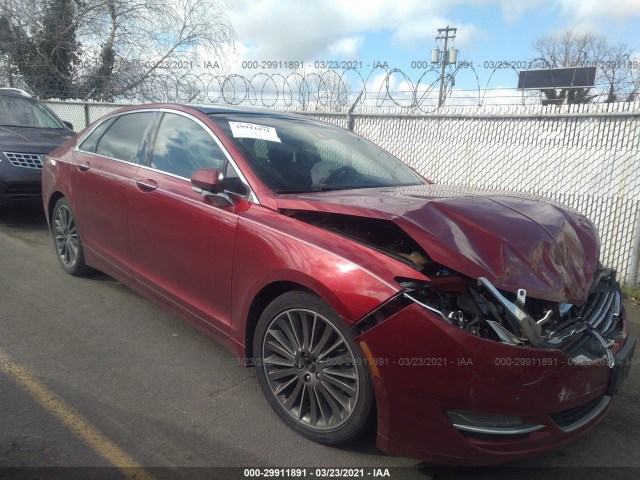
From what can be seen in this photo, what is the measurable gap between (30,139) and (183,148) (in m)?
4.69

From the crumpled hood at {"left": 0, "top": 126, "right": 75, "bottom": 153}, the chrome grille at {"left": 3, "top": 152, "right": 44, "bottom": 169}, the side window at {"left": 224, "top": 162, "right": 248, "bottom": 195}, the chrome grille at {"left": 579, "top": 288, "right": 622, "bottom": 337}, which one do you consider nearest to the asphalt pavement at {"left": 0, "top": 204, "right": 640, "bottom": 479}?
the chrome grille at {"left": 579, "top": 288, "right": 622, "bottom": 337}

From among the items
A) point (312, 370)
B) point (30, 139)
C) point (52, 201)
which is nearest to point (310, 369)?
point (312, 370)

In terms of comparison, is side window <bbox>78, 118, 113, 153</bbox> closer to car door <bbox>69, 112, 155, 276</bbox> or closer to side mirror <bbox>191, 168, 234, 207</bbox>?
car door <bbox>69, 112, 155, 276</bbox>

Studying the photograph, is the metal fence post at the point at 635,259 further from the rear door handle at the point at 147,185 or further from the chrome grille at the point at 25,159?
the chrome grille at the point at 25,159

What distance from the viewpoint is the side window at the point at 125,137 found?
13.1 ft

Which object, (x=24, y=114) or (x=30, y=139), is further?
(x=24, y=114)

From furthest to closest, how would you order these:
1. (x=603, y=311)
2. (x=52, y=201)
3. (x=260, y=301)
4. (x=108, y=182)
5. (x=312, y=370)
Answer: (x=52, y=201) → (x=108, y=182) → (x=260, y=301) → (x=603, y=311) → (x=312, y=370)

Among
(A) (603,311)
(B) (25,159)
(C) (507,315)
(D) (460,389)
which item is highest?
(B) (25,159)

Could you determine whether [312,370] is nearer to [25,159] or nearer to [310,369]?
[310,369]

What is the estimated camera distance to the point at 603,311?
2709 millimetres

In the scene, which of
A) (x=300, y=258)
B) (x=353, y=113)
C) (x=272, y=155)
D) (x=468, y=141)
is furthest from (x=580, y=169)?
(x=300, y=258)

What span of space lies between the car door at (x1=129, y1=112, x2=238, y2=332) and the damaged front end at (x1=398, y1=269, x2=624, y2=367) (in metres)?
1.26

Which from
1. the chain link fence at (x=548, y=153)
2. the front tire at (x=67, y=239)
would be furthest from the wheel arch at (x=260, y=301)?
the chain link fence at (x=548, y=153)

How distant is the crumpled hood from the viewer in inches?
259
